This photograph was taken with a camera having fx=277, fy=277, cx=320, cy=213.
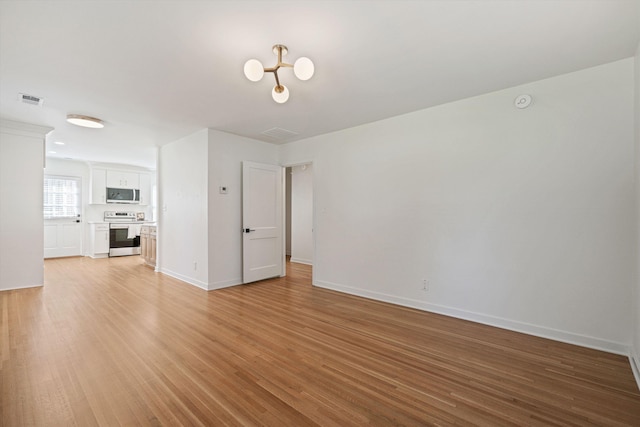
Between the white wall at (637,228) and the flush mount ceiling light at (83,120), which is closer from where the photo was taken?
the white wall at (637,228)

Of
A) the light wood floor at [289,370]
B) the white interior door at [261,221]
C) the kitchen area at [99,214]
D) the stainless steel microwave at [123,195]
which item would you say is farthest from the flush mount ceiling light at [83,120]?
the stainless steel microwave at [123,195]

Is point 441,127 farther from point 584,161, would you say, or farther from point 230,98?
point 230,98

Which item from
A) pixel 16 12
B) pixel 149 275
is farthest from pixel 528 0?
pixel 149 275

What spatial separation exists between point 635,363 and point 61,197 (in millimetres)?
11130

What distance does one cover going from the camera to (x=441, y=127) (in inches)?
137

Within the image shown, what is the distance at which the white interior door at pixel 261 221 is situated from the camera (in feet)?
15.9

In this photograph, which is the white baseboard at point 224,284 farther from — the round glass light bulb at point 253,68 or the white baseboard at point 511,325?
the round glass light bulb at point 253,68

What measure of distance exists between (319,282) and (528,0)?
4.18 m

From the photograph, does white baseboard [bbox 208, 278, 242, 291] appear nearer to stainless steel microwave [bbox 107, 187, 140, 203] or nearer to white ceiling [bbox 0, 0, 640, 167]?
white ceiling [bbox 0, 0, 640, 167]

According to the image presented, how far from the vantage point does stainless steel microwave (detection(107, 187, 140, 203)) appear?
814 cm

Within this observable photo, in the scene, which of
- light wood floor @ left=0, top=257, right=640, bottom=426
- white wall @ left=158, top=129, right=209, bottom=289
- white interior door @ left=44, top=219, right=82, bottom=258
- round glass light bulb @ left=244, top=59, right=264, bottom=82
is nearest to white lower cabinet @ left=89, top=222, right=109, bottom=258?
white interior door @ left=44, top=219, right=82, bottom=258

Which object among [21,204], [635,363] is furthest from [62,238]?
[635,363]

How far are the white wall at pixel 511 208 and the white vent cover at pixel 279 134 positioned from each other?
1140 millimetres

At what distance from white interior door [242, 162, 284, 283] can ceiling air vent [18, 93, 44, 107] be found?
2.61m
